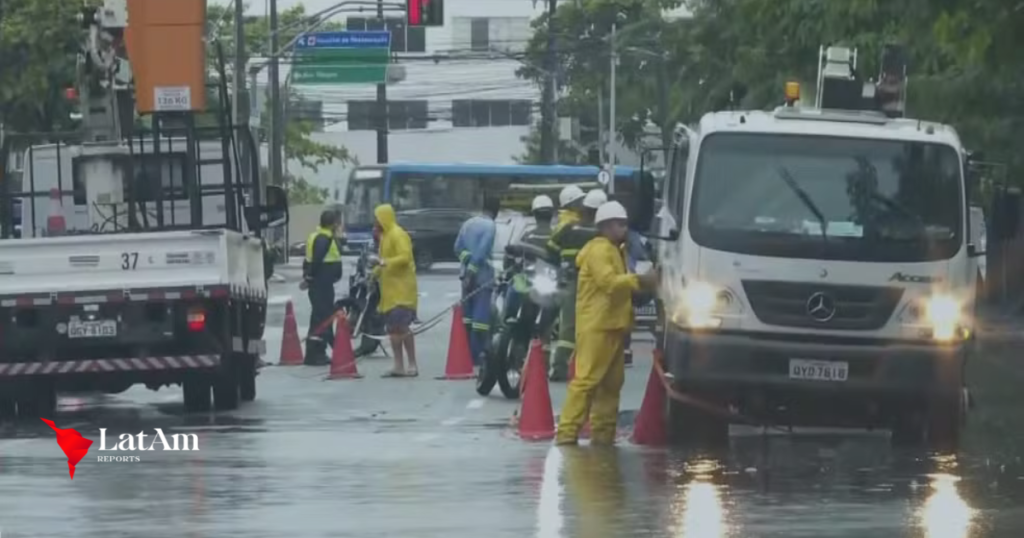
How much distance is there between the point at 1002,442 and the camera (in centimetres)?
1634

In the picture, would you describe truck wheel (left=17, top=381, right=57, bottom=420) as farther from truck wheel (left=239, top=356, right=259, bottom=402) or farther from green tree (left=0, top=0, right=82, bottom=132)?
green tree (left=0, top=0, right=82, bottom=132)

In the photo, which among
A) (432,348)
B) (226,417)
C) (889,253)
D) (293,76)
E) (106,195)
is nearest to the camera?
(889,253)

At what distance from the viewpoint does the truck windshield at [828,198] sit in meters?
14.9

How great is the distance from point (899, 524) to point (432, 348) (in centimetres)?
1674

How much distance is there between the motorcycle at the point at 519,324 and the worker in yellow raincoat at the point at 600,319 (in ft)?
13.9

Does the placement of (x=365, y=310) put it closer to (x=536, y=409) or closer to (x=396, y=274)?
(x=396, y=274)

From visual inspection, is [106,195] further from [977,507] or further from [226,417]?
[977,507]

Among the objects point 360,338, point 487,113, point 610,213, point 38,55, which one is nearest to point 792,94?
point 610,213

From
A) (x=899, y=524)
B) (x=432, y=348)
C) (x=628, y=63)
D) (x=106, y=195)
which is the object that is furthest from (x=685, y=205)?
(x=628, y=63)

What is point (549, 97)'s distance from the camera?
7312 cm

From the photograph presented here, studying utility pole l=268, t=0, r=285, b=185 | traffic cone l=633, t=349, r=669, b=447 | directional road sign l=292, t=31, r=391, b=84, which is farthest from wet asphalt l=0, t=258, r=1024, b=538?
utility pole l=268, t=0, r=285, b=185

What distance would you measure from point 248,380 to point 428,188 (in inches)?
1684

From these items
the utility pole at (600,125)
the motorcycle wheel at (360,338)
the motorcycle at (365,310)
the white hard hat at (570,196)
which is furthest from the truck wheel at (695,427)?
the utility pole at (600,125)

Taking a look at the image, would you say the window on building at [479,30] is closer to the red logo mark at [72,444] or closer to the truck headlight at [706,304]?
the red logo mark at [72,444]
